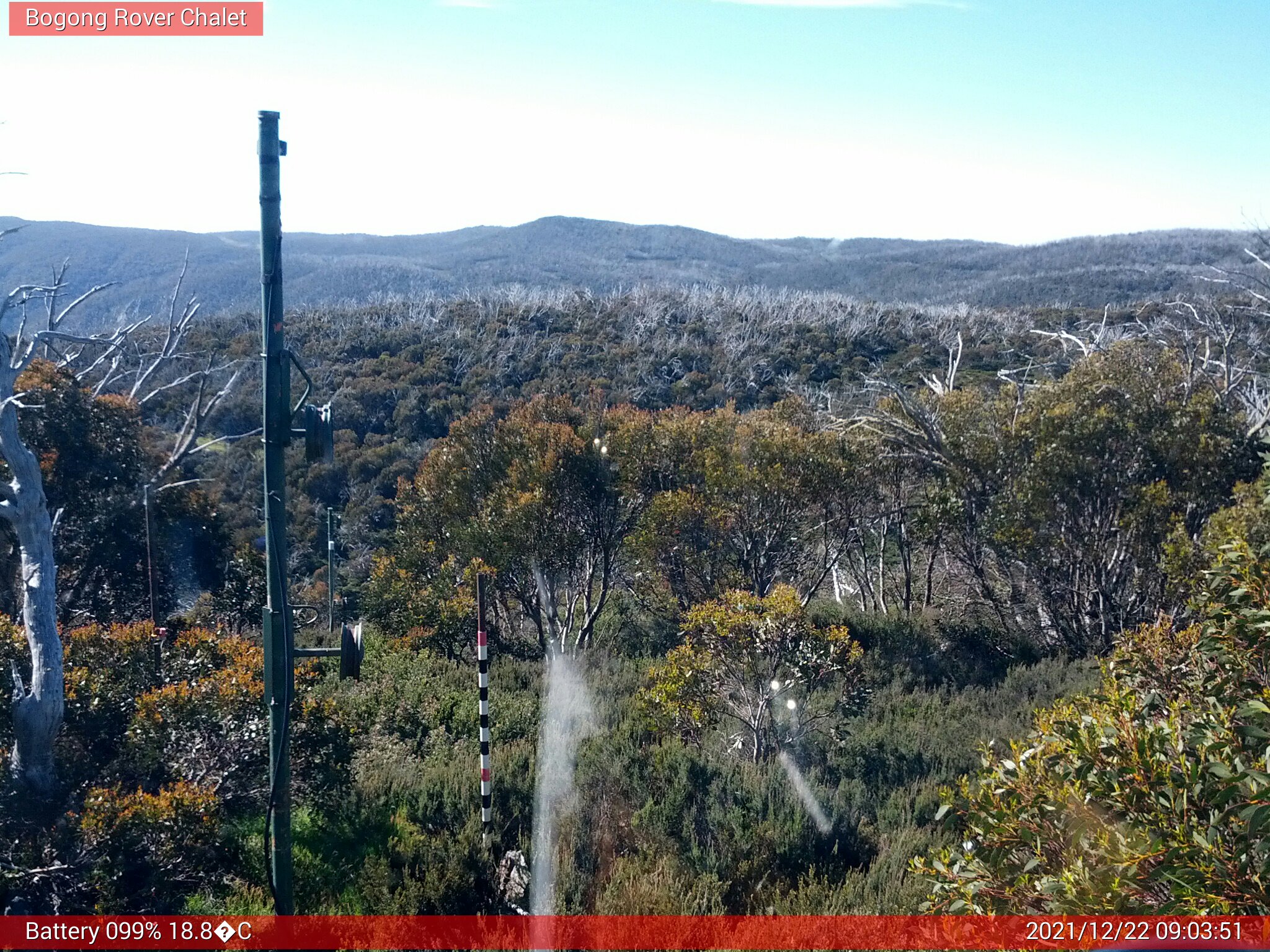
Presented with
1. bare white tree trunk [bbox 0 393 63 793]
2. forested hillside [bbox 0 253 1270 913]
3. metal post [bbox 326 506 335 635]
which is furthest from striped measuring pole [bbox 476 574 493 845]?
bare white tree trunk [bbox 0 393 63 793]

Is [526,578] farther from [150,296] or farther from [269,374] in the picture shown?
[150,296]

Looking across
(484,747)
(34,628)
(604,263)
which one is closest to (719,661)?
(484,747)

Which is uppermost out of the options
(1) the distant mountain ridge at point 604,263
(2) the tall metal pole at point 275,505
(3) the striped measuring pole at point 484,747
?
(1) the distant mountain ridge at point 604,263

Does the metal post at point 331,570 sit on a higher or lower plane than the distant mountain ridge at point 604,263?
lower

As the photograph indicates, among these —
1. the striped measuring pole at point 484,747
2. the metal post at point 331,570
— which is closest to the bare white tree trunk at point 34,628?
the metal post at point 331,570

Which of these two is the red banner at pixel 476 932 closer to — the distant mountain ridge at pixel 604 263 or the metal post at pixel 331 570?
the metal post at pixel 331 570

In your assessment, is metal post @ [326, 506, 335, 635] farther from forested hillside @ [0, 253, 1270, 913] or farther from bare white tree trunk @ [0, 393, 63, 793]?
bare white tree trunk @ [0, 393, 63, 793]

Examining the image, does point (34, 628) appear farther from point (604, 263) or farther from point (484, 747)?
point (604, 263)
